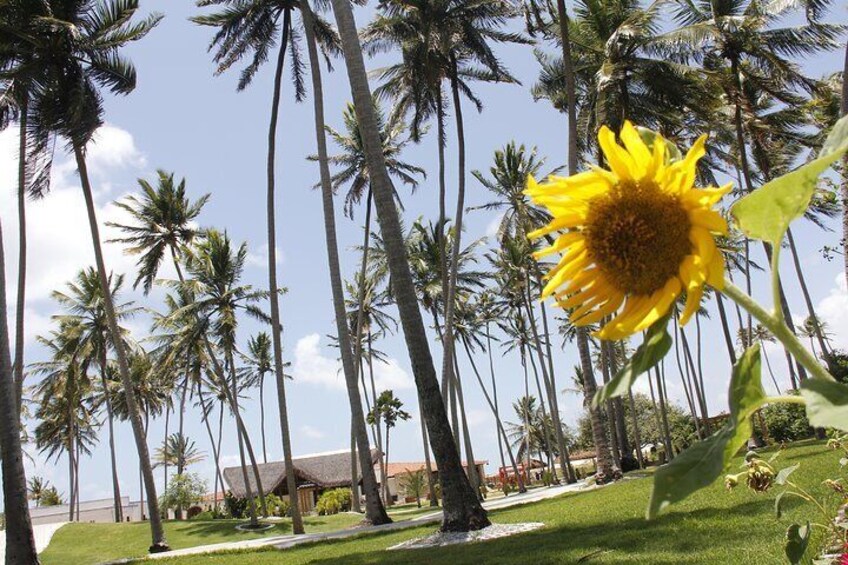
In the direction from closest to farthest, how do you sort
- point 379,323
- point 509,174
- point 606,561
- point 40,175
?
point 606,561 → point 40,175 → point 509,174 → point 379,323

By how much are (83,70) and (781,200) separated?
21.2 m

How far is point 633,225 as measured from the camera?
0.72m

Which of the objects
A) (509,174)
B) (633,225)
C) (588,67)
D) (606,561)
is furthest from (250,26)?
(633,225)

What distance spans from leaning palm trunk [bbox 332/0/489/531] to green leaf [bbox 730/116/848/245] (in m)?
11.0

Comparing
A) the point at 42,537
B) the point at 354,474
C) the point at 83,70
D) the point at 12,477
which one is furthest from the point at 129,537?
the point at 83,70

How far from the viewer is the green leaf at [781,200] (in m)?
0.64

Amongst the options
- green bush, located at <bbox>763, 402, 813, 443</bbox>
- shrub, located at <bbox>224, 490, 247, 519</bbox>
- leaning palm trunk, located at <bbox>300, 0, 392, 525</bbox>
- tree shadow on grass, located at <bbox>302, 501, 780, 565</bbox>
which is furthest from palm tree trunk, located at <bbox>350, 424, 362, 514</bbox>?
green bush, located at <bbox>763, 402, 813, 443</bbox>

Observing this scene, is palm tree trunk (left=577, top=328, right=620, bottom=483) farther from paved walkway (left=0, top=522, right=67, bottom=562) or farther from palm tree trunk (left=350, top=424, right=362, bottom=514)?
paved walkway (left=0, top=522, right=67, bottom=562)

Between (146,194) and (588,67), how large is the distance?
783 inches

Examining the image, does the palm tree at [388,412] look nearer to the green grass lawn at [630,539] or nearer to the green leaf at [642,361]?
the green grass lawn at [630,539]

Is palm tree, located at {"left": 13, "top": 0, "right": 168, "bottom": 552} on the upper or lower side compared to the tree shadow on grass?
upper

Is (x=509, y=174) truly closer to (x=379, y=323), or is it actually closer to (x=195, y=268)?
(x=379, y=323)

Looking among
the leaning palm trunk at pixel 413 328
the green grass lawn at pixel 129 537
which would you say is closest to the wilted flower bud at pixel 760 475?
the leaning palm trunk at pixel 413 328

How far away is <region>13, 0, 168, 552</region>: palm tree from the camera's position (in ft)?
56.6
